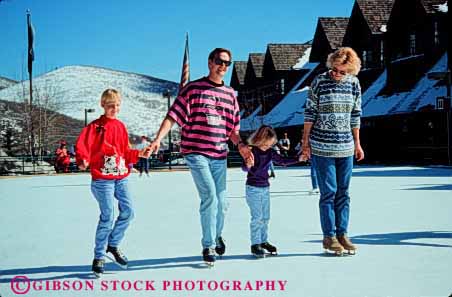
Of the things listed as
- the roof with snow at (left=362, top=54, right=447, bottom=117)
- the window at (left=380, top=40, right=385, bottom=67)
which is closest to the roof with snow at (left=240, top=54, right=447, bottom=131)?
the roof with snow at (left=362, top=54, right=447, bottom=117)

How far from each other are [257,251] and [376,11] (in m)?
1.25

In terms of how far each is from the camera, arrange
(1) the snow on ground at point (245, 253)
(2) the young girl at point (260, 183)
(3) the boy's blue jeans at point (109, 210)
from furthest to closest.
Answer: (2) the young girl at point (260, 183) → (3) the boy's blue jeans at point (109, 210) → (1) the snow on ground at point (245, 253)

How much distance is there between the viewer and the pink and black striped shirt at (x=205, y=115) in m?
2.81

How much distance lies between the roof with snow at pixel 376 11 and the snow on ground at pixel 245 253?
3.38 ft

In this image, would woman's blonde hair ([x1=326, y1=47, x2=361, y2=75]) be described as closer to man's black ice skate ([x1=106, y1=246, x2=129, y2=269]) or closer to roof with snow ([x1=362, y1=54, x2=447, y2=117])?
roof with snow ([x1=362, y1=54, x2=447, y2=117])

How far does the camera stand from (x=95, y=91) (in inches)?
103

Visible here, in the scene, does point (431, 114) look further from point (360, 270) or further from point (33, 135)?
point (33, 135)

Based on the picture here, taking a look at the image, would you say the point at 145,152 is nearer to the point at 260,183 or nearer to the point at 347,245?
the point at 260,183

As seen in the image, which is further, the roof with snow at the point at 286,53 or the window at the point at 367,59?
the window at the point at 367,59

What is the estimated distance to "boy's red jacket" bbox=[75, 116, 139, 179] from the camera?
267 cm

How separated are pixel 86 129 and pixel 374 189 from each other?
17.3ft

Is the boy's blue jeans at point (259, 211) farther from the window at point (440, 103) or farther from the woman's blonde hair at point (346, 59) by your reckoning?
the window at point (440, 103)

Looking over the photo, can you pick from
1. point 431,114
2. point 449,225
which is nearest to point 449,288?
point 449,225

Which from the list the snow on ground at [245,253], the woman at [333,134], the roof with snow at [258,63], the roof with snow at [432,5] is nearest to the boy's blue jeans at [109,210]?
the snow on ground at [245,253]
